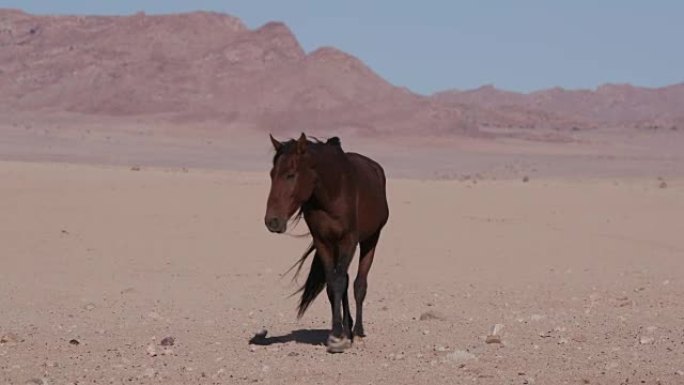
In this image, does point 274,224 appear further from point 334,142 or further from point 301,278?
point 301,278

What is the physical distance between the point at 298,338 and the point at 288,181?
1.76m

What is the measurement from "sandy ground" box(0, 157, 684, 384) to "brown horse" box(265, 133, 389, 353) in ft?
1.48

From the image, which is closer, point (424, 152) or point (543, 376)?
point (543, 376)

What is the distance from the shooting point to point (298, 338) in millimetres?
9977

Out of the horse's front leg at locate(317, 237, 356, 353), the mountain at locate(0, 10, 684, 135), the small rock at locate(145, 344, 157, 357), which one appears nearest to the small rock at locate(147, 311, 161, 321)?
the small rock at locate(145, 344, 157, 357)

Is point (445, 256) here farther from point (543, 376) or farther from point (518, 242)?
point (543, 376)

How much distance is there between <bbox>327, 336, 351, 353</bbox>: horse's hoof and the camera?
9117 millimetres

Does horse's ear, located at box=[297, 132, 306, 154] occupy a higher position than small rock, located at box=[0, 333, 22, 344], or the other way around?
horse's ear, located at box=[297, 132, 306, 154]

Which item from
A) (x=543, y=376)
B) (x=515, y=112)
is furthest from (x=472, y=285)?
(x=515, y=112)

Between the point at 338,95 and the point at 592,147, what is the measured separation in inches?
746

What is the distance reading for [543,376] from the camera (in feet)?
26.3

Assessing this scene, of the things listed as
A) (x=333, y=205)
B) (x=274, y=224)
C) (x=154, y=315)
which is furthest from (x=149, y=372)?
(x=154, y=315)

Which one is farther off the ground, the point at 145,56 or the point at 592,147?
the point at 145,56

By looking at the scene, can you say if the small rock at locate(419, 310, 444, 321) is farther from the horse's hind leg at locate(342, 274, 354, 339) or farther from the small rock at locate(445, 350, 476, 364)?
the small rock at locate(445, 350, 476, 364)
